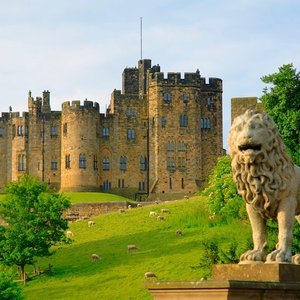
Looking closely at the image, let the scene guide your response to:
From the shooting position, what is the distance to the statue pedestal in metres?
12.3

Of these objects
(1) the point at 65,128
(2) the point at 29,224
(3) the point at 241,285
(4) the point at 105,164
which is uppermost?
(1) the point at 65,128

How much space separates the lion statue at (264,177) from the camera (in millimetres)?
13383

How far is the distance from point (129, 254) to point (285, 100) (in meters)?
29.0

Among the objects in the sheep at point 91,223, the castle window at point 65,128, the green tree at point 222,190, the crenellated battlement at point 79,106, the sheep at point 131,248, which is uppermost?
the crenellated battlement at point 79,106

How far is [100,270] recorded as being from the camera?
66.2m

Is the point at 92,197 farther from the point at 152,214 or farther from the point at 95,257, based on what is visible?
the point at 95,257

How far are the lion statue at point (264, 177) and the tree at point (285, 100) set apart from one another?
86.3ft

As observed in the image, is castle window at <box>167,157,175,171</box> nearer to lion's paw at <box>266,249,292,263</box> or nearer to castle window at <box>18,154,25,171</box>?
castle window at <box>18,154,25,171</box>

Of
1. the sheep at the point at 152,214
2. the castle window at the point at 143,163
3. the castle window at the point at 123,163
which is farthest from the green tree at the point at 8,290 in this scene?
the castle window at the point at 123,163

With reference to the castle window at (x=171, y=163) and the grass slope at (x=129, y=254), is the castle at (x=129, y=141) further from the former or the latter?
the grass slope at (x=129, y=254)

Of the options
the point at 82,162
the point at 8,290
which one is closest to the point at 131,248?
the point at 8,290

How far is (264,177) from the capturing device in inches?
529

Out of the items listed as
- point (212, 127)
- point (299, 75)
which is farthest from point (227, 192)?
point (212, 127)

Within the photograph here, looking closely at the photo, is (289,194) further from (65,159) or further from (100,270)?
(65,159)
